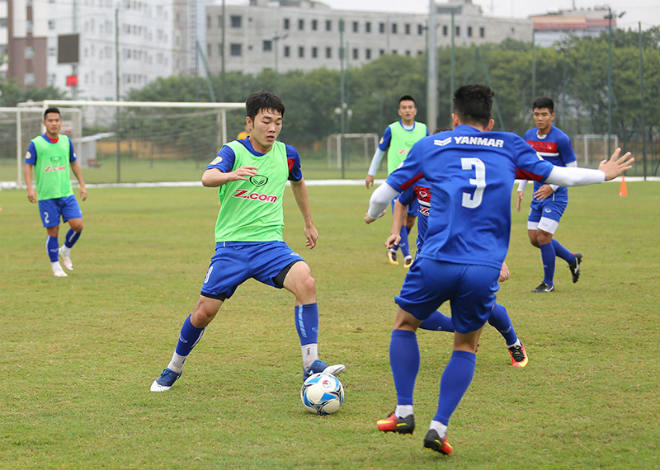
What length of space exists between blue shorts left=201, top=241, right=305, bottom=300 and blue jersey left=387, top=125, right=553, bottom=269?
1439 mm

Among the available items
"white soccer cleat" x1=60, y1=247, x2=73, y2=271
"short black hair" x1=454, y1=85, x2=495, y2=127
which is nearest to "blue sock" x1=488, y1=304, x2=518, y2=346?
"short black hair" x1=454, y1=85, x2=495, y2=127

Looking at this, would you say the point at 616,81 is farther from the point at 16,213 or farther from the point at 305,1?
the point at 305,1

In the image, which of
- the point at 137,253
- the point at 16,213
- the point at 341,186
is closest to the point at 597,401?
the point at 137,253

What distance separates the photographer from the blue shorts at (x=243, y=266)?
5.87 metres

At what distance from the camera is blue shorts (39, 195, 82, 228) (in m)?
11.7

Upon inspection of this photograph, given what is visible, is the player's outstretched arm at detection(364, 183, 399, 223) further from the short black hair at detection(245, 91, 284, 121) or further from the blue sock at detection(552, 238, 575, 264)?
the blue sock at detection(552, 238, 575, 264)

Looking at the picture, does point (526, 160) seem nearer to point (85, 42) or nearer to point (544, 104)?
point (544, 104)

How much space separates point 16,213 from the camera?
22.1 metres

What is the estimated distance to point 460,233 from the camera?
458 cm

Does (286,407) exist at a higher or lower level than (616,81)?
lower

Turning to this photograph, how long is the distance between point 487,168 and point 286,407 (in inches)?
78.9

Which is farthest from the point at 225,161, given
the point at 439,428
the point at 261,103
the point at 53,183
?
the point at 53,183

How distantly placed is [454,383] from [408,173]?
111cm

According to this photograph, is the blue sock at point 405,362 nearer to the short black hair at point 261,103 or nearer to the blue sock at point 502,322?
the blue sock at point 502,322
